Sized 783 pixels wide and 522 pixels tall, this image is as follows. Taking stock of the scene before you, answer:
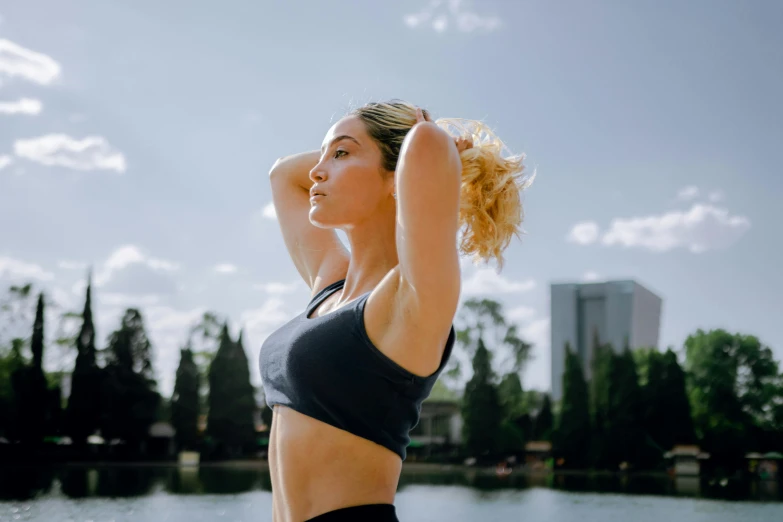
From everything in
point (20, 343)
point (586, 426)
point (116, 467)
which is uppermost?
point (20, 343)

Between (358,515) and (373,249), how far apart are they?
1.57 feet

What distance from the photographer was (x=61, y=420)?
40.6 metres

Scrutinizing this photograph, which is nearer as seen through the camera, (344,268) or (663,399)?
(344,268)

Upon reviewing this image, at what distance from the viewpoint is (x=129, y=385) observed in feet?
138

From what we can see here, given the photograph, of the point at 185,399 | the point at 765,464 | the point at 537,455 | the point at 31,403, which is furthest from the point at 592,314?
the point at 31,403

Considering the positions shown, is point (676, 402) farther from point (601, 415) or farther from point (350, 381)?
point (350, 381)

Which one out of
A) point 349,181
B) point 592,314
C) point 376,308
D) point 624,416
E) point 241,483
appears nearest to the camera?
point 376,308

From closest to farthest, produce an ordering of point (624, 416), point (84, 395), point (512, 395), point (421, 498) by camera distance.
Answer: point (421, 498)
point (84, 395)
point (624, 416)
point (512, 395)

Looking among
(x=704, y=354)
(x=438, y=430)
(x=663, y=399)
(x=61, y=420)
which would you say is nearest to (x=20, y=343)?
(x=61, y=420)

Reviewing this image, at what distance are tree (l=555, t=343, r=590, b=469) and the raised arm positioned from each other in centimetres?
4367

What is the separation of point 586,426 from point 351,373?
4441 cm

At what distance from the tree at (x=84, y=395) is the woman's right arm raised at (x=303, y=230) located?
41.9 metres

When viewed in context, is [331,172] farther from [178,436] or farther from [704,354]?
[704,354]

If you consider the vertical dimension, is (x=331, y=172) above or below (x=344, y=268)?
above
